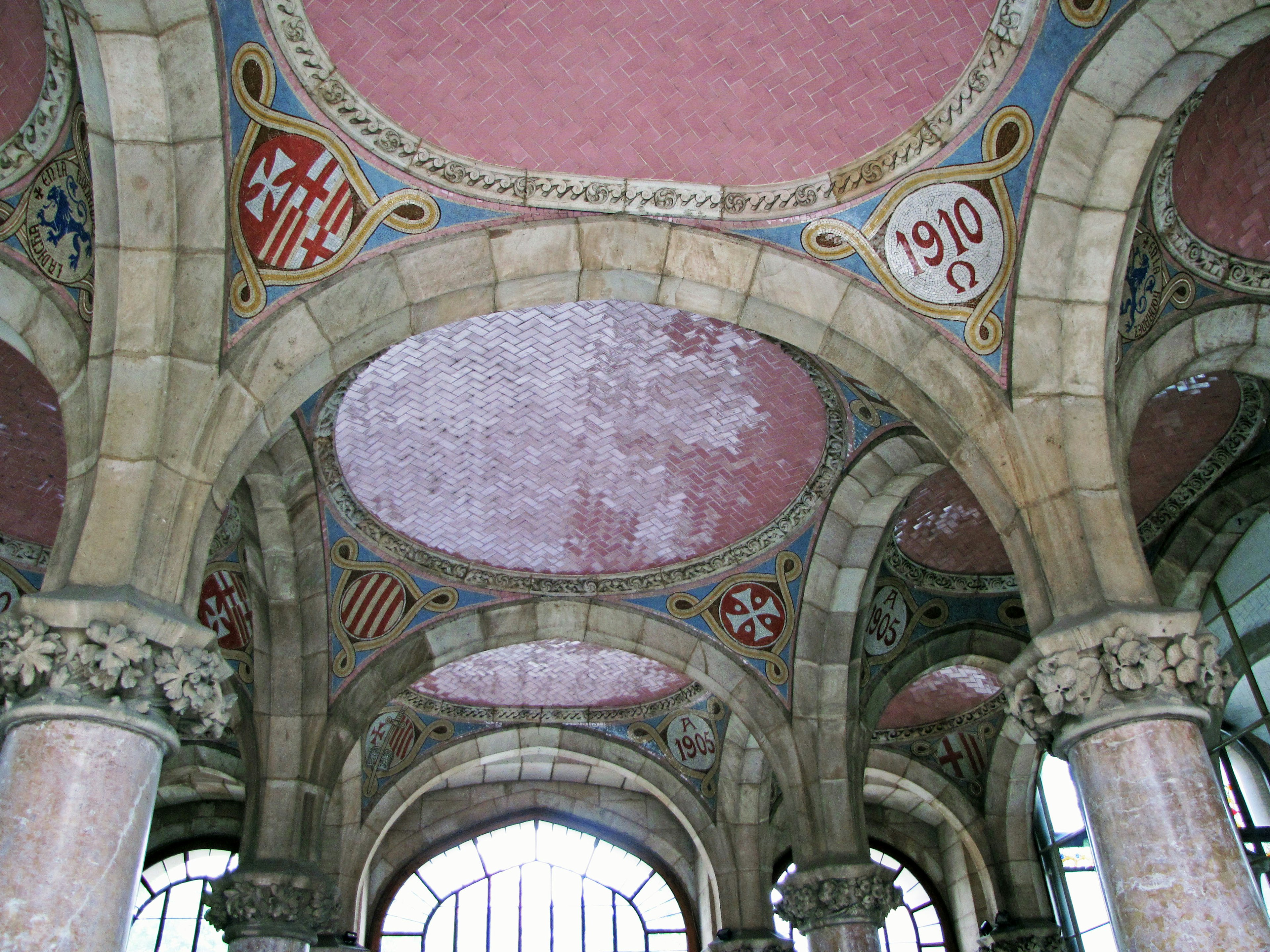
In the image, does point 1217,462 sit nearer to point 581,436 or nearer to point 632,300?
point 581,436

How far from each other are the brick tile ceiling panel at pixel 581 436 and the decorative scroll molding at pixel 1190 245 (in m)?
2.43

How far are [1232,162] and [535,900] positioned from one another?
37.8 feet

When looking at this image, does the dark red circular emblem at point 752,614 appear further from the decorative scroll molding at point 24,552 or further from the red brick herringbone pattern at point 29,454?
the decorative scroll molding at point 24,552

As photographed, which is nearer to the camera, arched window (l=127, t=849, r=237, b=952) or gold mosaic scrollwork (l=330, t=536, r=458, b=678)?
gold mosaic scrollwork (l=330, t=536, r=458, b=678)

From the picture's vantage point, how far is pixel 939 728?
41.0 feet

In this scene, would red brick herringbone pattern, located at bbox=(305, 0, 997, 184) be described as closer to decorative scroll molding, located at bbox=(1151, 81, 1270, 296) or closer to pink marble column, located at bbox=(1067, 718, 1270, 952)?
decorative scroll molding, located at bbox=(1151, 81, 1270, 296)

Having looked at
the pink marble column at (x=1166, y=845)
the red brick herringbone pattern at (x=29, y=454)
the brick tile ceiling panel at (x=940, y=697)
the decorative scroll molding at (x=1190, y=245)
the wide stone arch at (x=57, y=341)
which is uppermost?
the red brick herringbone pattern at (x=29, y=454)

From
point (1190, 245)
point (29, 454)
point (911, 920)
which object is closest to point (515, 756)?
point (911, 920)

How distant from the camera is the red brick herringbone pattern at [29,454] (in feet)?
25.4

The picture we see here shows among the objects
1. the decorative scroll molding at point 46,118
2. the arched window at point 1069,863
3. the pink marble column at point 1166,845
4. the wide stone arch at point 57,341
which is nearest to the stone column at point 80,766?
the wide stone arch at point 57,341

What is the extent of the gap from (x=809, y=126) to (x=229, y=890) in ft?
20.1

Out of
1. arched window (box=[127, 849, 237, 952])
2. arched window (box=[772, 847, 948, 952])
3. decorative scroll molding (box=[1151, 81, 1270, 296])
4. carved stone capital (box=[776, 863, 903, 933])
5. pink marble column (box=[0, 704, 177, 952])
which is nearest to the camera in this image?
pink marble column (box=[0, 704, 177, 952])

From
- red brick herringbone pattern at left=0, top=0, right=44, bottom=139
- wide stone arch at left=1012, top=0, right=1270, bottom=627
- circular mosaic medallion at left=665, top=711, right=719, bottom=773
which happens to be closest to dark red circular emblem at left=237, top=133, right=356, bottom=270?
red brick herringbone pattern at left=0, top=0, right=44, bottom=139

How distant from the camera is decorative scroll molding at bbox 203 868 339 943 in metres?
7.86
